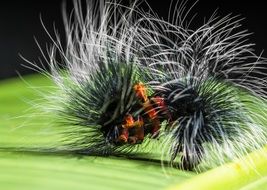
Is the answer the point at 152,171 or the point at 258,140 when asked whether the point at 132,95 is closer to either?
the point at 152,171

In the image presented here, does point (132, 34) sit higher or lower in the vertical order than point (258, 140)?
higher

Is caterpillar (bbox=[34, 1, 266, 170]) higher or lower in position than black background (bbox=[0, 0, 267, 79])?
lower

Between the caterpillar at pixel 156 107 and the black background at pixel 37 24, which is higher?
the black background at pixel 37 24

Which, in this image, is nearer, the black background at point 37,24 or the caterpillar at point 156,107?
the caterpillar at point 156,107

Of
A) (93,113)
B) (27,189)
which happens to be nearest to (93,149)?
A: (93,113)

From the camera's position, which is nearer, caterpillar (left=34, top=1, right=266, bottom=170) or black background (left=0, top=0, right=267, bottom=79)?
caterpillar (left=34, top=1, right=266, bottom=170)

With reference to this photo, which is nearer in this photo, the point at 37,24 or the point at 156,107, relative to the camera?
the point at 156,107

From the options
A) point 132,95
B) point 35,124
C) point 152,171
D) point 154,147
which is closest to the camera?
point 152,171

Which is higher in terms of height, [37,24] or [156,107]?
[37,24]
